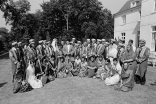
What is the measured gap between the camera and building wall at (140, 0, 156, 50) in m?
12.4

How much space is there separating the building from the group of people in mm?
7477

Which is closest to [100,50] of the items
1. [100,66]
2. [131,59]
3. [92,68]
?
[100,66]

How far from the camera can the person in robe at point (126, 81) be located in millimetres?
4927

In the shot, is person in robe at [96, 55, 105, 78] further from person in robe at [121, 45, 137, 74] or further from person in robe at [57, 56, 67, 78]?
person in robe at [57, 56, 67, 78]

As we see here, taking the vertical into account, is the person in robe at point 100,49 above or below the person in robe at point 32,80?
above

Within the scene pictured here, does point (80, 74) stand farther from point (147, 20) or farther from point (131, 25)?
point (131, 25)

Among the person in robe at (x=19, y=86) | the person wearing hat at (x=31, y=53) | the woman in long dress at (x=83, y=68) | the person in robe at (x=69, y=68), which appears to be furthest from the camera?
the person in robe at (x=69, y=68)

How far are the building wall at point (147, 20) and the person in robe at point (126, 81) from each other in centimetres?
915

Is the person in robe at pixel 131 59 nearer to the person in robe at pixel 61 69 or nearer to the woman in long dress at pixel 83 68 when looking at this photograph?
the woman in long dress at pixel 83 68

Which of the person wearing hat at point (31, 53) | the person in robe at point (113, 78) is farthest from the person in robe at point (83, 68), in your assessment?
the person wearing hat at point (31, 53)

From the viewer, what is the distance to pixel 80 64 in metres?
7.21

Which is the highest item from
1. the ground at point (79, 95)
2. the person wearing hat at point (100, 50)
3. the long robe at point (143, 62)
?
the person wearing hat at point (100, 50)

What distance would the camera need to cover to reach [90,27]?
22.9 meters

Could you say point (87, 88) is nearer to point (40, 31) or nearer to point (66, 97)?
point (66, 97)
